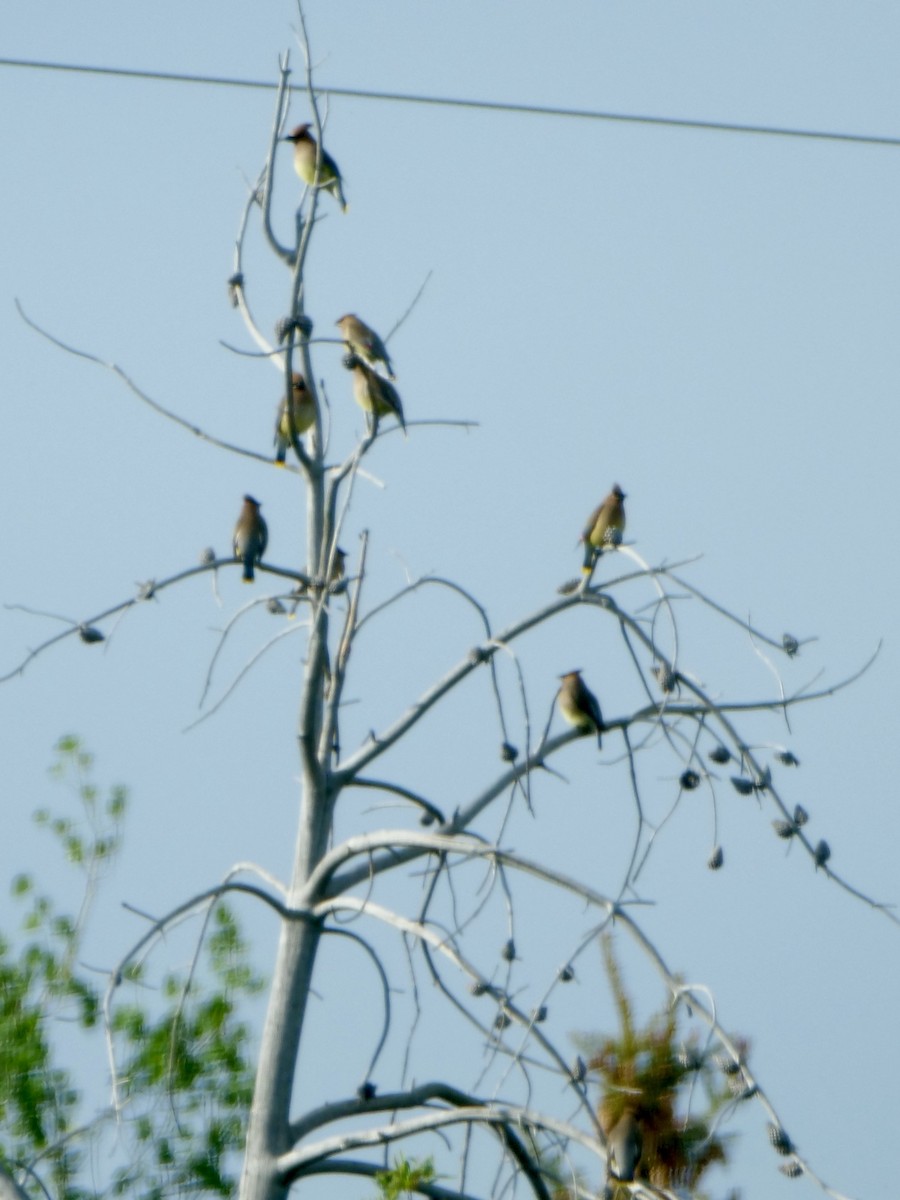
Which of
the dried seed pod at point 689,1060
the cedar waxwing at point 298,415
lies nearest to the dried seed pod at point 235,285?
the cedar waxwing at point 298,415

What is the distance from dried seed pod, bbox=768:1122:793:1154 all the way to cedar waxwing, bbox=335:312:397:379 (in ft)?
10.6

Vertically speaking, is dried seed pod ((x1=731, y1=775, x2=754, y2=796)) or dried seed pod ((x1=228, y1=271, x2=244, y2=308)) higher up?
dried seed pod ((x1=228, y1=271, x2=244, y2=308))

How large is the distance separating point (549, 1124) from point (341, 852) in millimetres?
1162

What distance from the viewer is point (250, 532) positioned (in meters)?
8.82

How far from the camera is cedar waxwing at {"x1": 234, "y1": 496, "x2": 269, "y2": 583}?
8.70 metres

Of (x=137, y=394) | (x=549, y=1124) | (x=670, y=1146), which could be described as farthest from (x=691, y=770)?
(x=670, y=1146)

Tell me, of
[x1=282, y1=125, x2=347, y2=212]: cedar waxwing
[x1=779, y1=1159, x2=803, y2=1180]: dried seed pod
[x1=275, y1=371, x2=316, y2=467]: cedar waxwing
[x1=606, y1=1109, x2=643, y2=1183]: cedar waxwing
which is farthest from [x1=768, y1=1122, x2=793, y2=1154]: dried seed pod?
[x1=282, y1=125, x2=347, y2=212]: cedar waxwing

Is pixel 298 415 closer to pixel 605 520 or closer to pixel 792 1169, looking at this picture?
pixel 605 520

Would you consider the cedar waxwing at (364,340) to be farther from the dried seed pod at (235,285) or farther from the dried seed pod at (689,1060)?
the dried seed pod at (689,1060)

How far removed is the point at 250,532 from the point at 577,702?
72.6 inches

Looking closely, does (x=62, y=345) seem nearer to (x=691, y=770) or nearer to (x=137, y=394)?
(x=137, y=394)

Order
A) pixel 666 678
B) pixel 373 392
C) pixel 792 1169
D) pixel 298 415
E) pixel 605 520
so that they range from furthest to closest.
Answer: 1. pixel 605 520
2. pixel 298 415
3. pixel 373 392
4. pixel 666 678
5. pixel 792 1169

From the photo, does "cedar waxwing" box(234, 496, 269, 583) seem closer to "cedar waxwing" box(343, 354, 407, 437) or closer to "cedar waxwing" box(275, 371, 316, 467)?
"cedar waxwing" box(275, 371, 316, 467)

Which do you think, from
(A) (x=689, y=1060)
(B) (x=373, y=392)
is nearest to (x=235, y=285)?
(B) (x=373, y=392)
